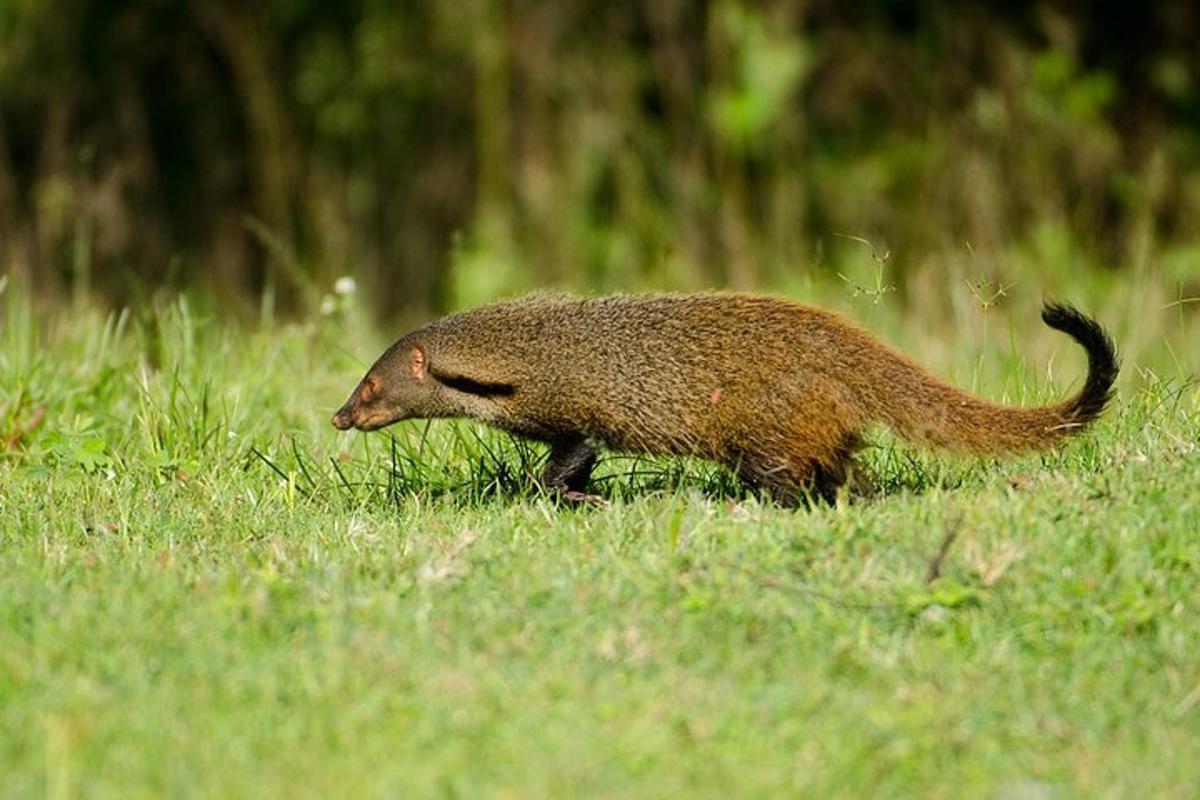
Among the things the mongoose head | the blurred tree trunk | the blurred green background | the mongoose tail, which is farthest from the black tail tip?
the blurred tree trunk

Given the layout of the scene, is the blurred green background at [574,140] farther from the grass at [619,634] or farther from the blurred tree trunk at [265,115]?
the grass at [619,634]

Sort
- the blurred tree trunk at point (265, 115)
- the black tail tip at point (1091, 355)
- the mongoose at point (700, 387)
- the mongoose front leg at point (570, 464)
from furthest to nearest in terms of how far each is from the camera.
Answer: the blurred tree trunk at point (265, 115) → the mongoose front leg at point (570, 464) → the mongoose at point (700, 387) → the black tail tip at point (1091, 355)

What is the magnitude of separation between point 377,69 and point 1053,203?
198 inches

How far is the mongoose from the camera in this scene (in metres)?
5.32

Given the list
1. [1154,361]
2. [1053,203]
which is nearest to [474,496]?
[1154,361]

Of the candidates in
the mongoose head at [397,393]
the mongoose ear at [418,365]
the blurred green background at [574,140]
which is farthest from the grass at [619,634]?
the blurred green background at [574,140]

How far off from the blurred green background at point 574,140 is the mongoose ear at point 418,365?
4986 mm

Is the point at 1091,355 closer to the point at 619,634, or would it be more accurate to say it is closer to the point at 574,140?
the point at 619,634

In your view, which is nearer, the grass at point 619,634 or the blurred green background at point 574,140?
the grass at point 619,634

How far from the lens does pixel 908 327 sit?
9266mm

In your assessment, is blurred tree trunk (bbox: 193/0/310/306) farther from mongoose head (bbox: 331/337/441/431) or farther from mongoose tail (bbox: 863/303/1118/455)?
mongoose tail (bbox: 863/303/1118/455)

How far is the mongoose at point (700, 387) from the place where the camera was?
5320 mm

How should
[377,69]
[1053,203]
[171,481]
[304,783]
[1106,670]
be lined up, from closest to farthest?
[304,783] < [1106,670] < [171,481] < [1053,203] < [377,69]

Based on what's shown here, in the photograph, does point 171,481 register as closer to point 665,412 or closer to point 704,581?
point 665,412
